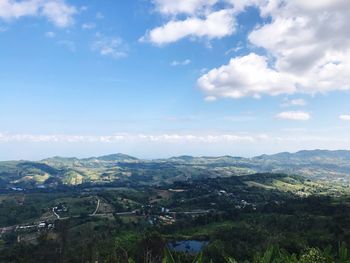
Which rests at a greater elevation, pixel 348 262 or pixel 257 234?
pixel 348 262

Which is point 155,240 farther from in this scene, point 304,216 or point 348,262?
point 348,262

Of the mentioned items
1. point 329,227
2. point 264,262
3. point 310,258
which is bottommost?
point 329,227

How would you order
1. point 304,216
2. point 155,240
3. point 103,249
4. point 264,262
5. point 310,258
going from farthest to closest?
point 304,216 → point 103,249 → point 155,240 → point 310,258 → point 264,262

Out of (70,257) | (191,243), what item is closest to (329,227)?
(191,243)

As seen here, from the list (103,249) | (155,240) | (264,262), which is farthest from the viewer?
(103,249)

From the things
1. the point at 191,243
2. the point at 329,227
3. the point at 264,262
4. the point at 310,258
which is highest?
the point at 264,262

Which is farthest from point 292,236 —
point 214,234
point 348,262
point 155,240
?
point 348,262

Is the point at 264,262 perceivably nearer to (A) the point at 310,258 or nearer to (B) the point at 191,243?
(A) the point at 310,258

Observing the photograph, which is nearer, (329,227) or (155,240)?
(155,240)

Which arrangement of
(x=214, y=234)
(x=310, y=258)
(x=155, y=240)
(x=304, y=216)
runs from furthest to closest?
(x=304, y=216)
(x=214, y=234)
(x=155, y=240)
(x=310, y=258)
